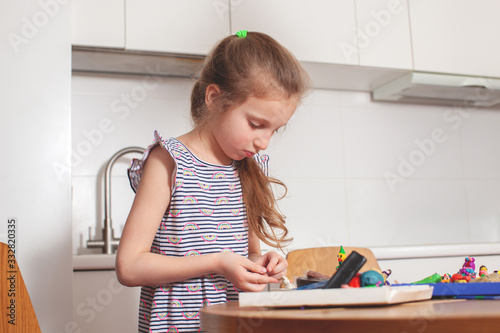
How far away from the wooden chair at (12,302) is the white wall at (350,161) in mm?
987

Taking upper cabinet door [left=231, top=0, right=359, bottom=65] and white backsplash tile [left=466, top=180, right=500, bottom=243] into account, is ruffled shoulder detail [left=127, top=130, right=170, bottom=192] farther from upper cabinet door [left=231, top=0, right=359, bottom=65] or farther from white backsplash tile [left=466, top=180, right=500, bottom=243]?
white backsplash tile [left=466, top=180, right=500, bottom=243]

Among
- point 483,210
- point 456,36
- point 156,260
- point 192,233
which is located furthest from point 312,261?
point 483,210

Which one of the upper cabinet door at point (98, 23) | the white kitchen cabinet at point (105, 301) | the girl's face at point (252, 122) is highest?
the upper cabinet door at point (98, 23)

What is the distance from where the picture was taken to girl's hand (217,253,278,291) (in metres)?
0.77

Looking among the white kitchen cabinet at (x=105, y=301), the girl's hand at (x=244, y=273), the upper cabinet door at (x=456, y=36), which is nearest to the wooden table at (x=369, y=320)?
the girl's hand at (x=244, y=273)

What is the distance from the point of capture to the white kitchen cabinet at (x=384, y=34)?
1980 mm

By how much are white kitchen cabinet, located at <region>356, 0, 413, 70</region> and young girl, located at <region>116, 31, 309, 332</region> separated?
101 cm

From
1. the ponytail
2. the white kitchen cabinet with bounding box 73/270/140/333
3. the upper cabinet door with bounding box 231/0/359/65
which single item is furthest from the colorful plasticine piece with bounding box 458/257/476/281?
the upper cabinet door with bounding box 231/0/359/65

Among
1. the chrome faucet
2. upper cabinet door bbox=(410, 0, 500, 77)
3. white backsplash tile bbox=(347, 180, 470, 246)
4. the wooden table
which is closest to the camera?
the wooden table

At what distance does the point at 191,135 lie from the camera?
108 centimetres

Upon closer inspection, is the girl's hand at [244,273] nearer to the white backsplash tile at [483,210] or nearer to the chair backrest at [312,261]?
the chair backrest at [312,261]

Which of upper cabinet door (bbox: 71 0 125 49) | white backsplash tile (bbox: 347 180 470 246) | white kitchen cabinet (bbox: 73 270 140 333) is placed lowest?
white kitchen cabinet (bbox: 73 270 140 333)

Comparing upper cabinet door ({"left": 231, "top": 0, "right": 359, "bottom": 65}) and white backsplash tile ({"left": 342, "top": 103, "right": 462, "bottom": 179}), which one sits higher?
upper cabinet door ({"left": 231, "top": 0, "right": 359, "bottom": 65})

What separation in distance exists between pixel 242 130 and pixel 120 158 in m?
1.04
